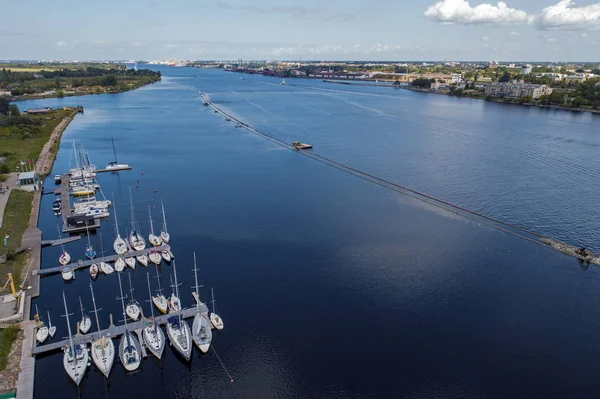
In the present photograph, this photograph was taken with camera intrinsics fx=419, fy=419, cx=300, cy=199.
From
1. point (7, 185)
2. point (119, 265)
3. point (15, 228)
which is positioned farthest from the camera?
point (7, 185)

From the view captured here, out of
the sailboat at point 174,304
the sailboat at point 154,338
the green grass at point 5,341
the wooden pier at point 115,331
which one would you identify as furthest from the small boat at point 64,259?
the sailboat at point 154,338

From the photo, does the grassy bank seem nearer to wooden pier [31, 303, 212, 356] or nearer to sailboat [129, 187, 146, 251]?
wooden pier [31, 303, 212, 356]

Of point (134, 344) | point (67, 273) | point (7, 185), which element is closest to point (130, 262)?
point (67, 273)

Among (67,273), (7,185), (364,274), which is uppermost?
(7,185)

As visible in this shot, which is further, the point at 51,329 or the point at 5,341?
the point at 51,329

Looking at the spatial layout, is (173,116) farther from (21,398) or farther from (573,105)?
(573,105)

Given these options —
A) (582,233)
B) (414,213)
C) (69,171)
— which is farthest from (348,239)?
(69,171)

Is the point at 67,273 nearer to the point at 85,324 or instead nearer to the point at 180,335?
the point at 85,324

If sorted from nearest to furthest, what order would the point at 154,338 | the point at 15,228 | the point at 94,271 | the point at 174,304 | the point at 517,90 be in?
1. the point at 154,338
2. the point at 174,304
3. the point at 94,271
4. the point at 15,228
5. the point at 517,90
